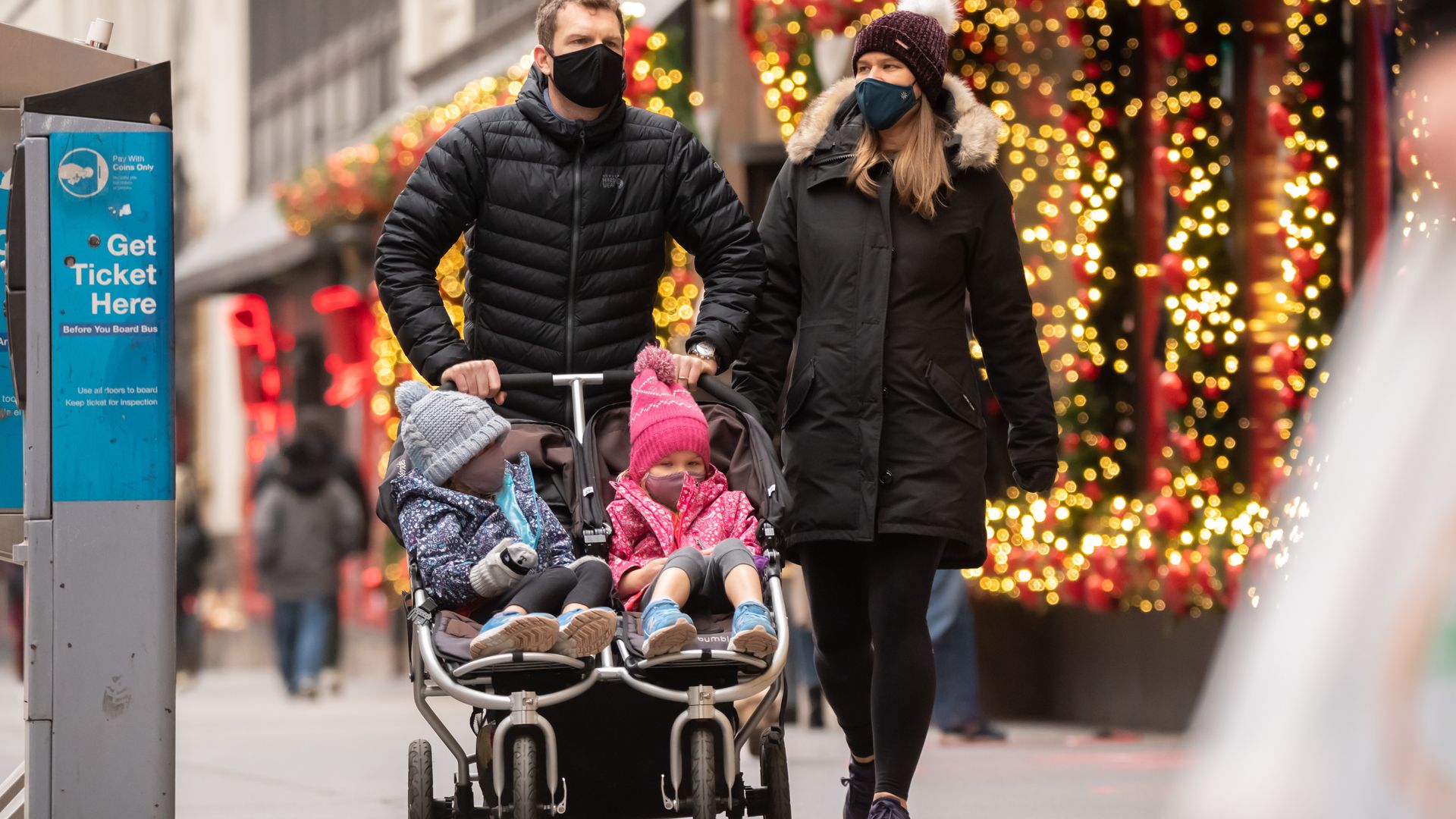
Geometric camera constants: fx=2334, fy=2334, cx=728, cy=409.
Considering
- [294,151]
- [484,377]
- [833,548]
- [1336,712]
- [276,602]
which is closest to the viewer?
[1336,712]

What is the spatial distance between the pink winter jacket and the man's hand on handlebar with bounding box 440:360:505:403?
1.26ft

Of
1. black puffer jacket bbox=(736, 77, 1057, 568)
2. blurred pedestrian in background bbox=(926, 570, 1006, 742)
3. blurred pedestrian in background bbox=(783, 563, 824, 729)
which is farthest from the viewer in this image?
blurred pedestrian in background bbox=(783, 563, 824, 729)

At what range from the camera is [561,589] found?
5.36 meters

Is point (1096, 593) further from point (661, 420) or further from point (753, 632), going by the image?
point (753, 632)

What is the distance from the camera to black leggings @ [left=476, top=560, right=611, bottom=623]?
209 inches

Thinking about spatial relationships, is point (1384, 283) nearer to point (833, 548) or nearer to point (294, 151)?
point (833, 548)

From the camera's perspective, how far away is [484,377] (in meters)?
5.66

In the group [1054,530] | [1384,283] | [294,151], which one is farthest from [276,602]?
[294,151]

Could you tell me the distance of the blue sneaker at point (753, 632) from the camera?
5121 mm

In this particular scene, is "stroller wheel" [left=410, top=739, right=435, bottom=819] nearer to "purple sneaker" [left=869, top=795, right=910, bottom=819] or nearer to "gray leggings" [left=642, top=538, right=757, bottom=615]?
"gray leggings" [left=642, top=538, right=757, bottom=615]

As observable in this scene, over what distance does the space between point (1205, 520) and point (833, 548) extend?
13.8 feet

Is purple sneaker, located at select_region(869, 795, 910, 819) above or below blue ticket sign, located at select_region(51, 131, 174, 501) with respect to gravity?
below

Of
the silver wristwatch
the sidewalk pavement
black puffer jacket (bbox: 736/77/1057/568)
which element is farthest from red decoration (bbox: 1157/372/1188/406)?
the silver wristwatch

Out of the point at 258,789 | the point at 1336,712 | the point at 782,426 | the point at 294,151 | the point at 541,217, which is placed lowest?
the point at 258,789
